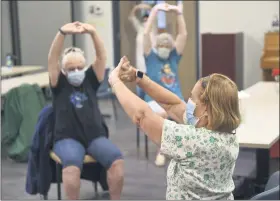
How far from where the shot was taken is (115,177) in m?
3.40

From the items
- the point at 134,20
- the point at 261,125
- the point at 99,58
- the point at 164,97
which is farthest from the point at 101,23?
the point at 164,97

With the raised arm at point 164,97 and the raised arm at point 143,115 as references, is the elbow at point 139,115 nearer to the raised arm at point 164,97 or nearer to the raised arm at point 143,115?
the raised arm at point 143,115

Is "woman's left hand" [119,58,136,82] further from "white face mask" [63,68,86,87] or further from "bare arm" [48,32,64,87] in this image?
"white face mask" [63,68,86,87]

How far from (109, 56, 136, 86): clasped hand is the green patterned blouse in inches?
10.7

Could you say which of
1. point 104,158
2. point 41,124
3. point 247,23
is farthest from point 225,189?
point 247,23

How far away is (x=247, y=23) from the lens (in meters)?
7.65

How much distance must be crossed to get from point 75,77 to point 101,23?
17.6ft

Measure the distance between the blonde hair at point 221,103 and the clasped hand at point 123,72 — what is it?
34 centimetres

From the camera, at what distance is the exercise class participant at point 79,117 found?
10.9 ft

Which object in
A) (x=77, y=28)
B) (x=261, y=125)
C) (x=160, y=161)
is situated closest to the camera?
(x=77, y=28)

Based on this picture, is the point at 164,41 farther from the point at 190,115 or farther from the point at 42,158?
the point at 190,115

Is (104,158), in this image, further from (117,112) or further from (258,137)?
(117,112)

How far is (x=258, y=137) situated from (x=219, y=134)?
1287 mm

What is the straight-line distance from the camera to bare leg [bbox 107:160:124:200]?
3.37m
